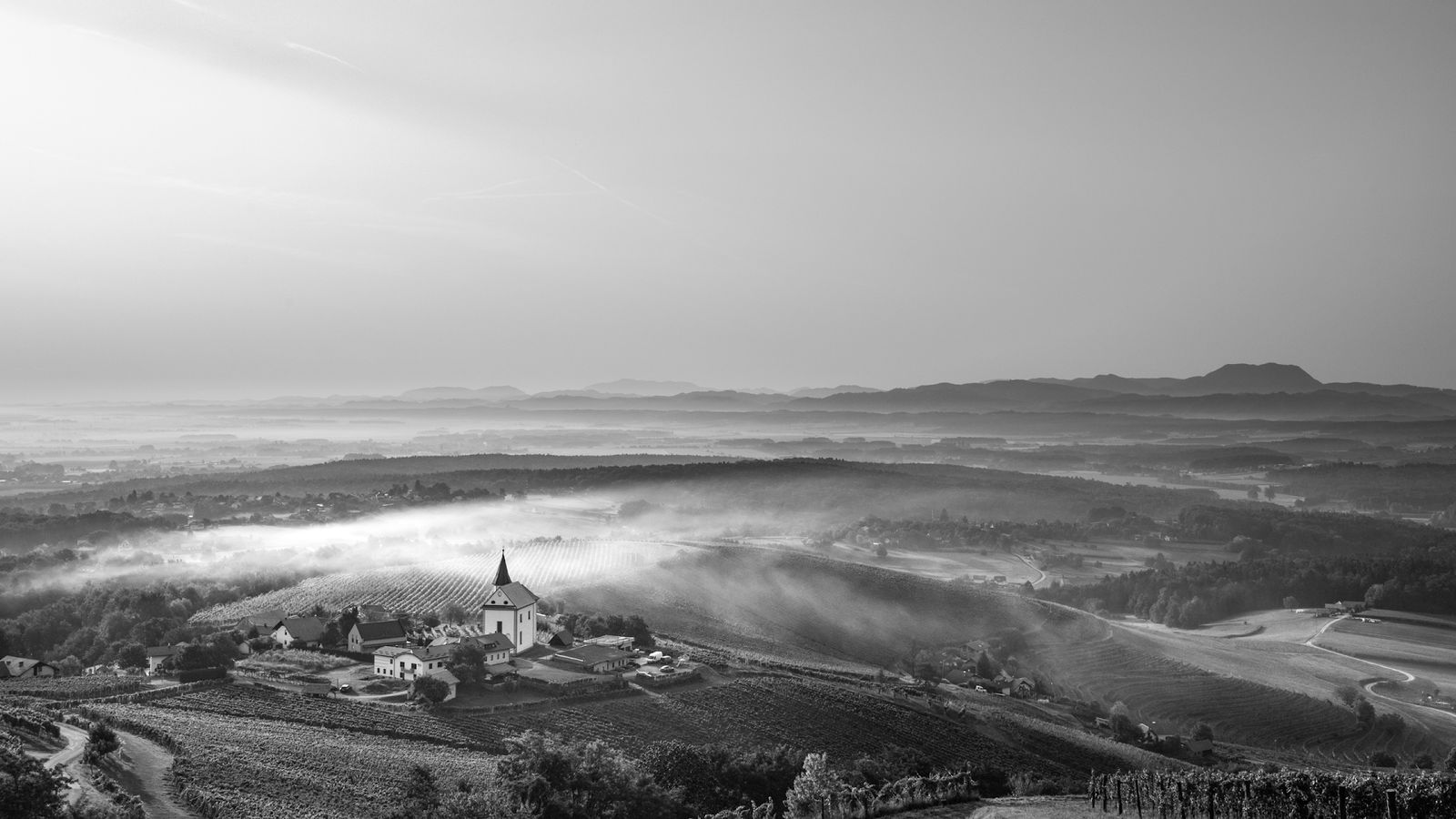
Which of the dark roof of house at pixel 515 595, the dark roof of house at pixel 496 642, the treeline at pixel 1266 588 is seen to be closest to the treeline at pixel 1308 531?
the treeline at pixel 1266 588

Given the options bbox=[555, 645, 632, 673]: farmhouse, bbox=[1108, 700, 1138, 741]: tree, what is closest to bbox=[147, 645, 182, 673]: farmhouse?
bbox=[555, 645, 632, 673]: farmhouse

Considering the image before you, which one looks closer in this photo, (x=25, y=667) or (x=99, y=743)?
(x=99, y=743)

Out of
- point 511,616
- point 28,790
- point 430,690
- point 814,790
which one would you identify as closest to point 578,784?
point 814,790

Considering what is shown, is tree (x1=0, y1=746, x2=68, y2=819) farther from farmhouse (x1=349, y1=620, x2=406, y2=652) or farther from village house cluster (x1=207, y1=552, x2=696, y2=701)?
farmhouse (x1=349, y1=620, x2=406, y2=652)

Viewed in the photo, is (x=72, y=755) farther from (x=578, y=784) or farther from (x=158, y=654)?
(x=158, y=654)

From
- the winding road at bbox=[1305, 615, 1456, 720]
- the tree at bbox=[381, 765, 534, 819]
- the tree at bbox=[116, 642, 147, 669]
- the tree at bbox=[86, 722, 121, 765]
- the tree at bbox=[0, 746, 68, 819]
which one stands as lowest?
the winding road at bbox=[1305, 615, 1456, 720]

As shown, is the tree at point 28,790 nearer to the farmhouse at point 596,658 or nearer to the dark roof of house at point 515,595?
the farmhouse at point 596,658

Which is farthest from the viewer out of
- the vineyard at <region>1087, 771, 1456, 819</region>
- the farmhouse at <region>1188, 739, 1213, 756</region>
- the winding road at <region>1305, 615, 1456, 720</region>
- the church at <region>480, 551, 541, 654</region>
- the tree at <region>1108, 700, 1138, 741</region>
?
the winding road at <region>1305, 615, 1456, 720</region>
